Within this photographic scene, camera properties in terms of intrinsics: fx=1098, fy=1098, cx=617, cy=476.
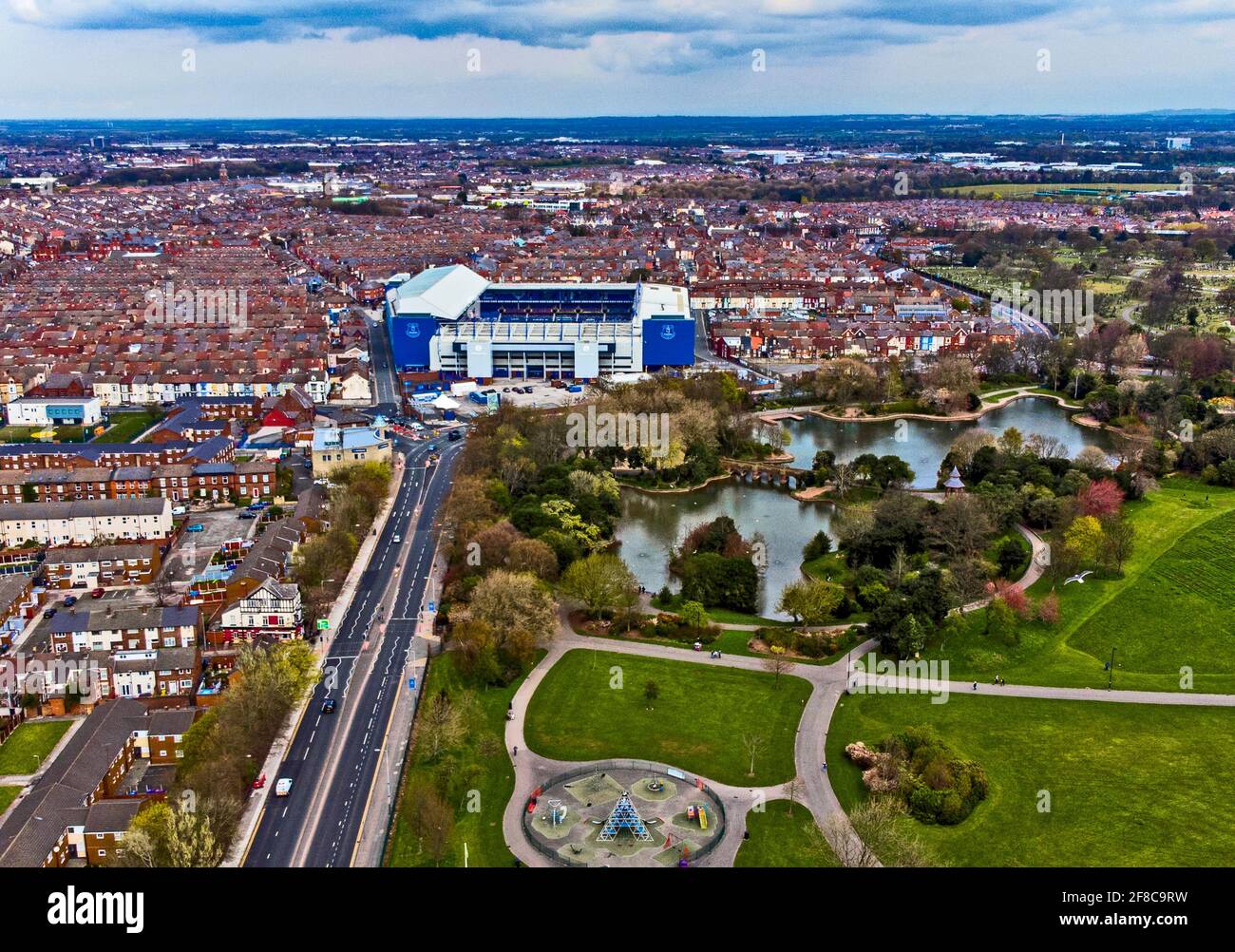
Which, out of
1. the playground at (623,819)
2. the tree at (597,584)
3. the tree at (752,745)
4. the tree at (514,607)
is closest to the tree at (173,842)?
the playground at (623,819)

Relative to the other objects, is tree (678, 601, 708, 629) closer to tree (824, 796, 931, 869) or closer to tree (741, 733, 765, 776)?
tree (741, 733, 765, 776)

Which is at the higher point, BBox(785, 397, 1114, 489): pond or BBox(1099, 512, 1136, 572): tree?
BBox(785, 397, 1114, 489): pond

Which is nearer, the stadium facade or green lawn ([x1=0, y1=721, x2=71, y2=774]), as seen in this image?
green lawn ([x1=0, y1=721, x2=71, y2=774])

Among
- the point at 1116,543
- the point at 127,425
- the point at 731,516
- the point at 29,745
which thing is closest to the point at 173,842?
the point at 29,745

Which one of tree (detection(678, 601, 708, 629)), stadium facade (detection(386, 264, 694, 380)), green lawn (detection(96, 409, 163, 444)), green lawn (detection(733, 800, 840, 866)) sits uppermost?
stadium facade (detection(386, 264, 694, 380))

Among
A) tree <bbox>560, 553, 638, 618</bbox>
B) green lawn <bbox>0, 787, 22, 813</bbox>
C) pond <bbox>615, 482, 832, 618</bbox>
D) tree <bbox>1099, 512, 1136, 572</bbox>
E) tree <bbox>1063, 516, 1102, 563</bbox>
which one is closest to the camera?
green lawn <bbox>0, 787, 22, 813</bbox>

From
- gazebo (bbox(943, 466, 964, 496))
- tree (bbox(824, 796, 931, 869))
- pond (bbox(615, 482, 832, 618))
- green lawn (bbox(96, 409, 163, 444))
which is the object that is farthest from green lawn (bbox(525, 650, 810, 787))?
green lawn (bbox(96, 409, 163, 444))

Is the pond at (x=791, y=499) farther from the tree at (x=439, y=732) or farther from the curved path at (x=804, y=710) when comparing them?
the tree at (x=439, y=732)
